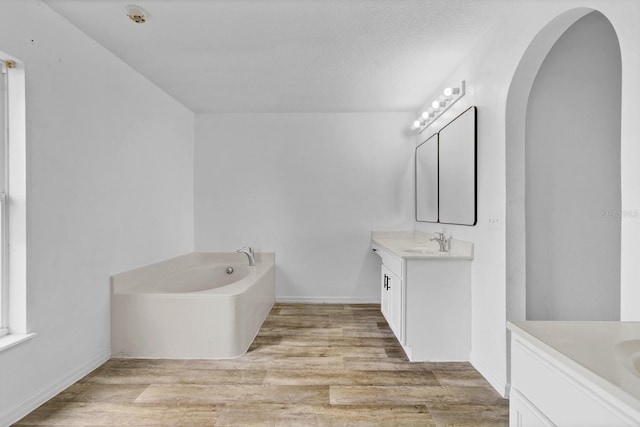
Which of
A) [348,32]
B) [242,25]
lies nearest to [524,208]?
[348,32]

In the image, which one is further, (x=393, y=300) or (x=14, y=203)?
(x=393, y=300)

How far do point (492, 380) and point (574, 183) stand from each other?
1302 mm

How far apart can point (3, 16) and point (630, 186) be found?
2870mm

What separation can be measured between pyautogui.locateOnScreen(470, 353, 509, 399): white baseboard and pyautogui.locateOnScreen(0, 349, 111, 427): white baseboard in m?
2.63

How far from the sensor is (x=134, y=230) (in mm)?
3104

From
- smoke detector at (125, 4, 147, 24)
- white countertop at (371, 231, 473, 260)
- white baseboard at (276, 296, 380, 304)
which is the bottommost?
white baseboard at (276, 296, 380, 304)

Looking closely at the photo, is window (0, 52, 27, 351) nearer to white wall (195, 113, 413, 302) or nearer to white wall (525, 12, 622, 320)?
white wall (195, 113, 413, 302)

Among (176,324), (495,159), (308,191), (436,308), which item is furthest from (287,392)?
(308,191)

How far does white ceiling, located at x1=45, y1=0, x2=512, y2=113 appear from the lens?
2.17m

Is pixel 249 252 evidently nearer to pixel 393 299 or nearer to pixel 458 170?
pixel 393 299

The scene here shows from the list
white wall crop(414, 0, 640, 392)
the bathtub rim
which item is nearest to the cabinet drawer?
white wall crop(414, 0, 640, 392)

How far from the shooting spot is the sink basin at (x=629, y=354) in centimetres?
76

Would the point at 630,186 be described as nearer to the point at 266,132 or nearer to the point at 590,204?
the point at 590,204

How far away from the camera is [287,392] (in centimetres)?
224
